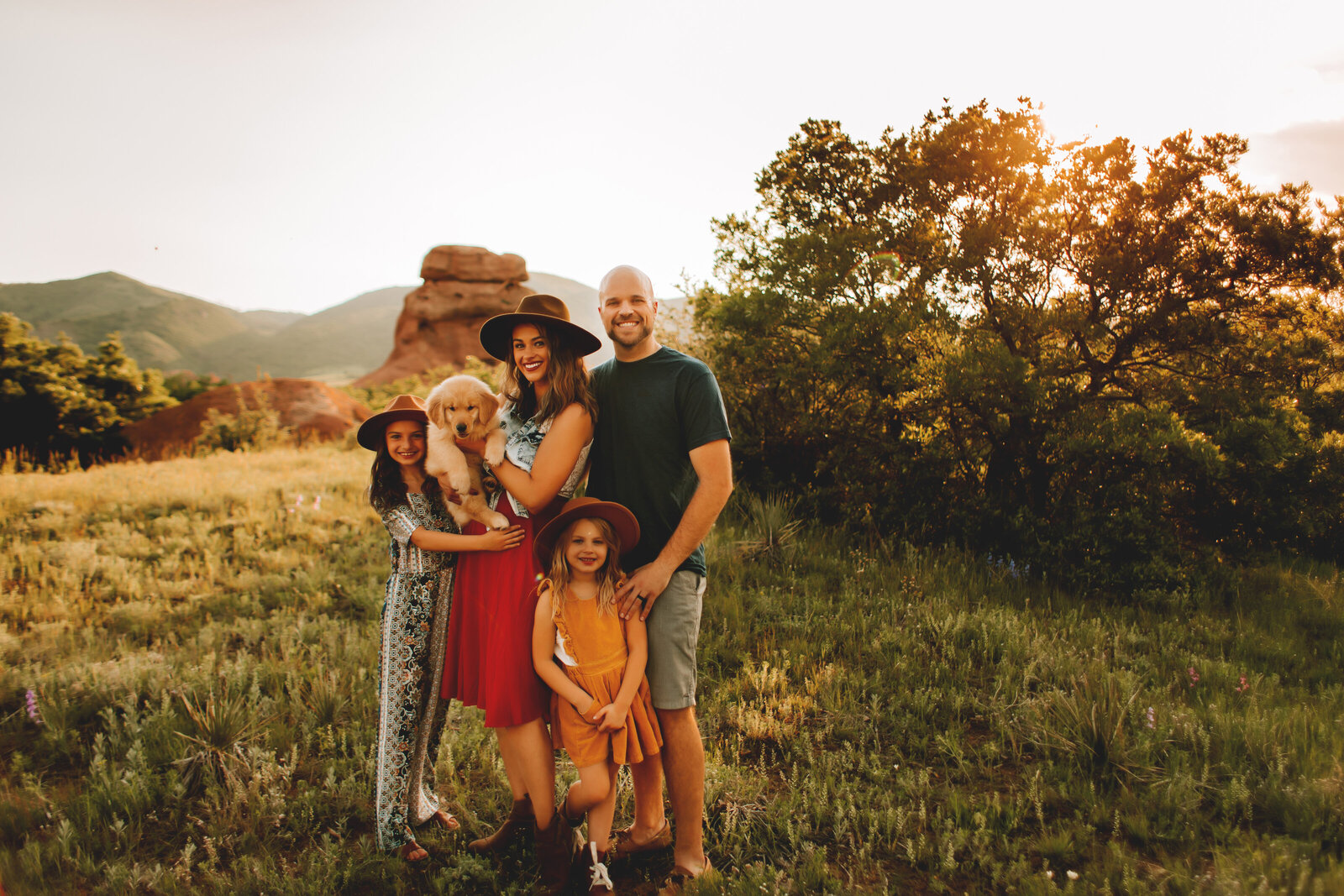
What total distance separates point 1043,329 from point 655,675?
669 cm

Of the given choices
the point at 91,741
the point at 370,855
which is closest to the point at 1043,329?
the point at 370,855

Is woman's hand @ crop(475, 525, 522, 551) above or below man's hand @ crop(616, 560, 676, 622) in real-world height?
above

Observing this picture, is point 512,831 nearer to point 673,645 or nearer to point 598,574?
point 673,645

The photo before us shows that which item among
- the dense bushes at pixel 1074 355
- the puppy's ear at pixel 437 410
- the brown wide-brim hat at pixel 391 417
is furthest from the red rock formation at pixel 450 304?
the puppy's ear at pixel 437 410

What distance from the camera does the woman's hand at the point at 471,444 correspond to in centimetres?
328

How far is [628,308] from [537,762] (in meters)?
2.02

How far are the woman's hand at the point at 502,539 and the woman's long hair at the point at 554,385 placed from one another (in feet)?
1.70

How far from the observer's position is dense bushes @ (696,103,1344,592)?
6887 mm

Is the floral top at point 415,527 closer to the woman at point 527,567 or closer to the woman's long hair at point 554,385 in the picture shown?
the woman at point 527,567

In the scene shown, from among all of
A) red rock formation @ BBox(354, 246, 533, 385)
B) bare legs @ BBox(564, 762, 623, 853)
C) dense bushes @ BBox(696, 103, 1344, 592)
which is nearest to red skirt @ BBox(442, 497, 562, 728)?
bare legs @ BBox(564, 762, 623, 853)

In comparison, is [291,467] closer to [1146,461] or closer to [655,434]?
[655,434]

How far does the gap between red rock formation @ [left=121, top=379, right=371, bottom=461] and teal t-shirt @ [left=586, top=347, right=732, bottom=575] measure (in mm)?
15863

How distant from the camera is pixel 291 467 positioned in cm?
1278

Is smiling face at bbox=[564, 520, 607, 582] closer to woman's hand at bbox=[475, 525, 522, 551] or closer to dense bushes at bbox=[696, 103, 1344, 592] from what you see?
woman's hand at bbox=[475, 525, 522, 551]
